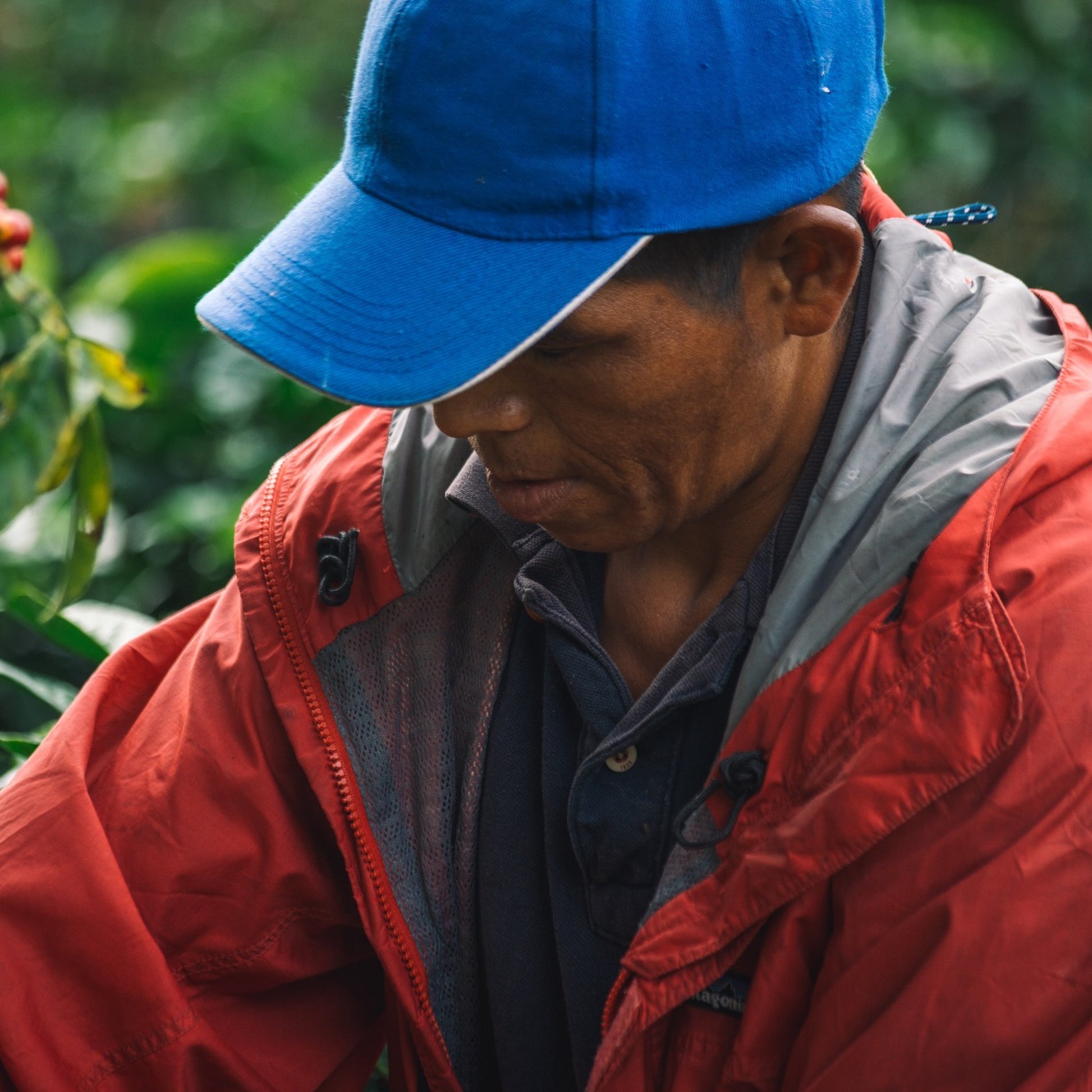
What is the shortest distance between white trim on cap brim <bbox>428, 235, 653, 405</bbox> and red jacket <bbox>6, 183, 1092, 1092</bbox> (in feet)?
1.18

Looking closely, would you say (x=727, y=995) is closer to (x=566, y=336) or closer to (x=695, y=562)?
(x=695, y=562)

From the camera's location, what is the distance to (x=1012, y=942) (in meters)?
1.18

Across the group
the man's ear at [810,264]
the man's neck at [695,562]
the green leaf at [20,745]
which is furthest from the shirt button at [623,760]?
the green leaf at [20,745]

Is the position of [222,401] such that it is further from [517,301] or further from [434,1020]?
[517,301]

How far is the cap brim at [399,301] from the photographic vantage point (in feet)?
3.84

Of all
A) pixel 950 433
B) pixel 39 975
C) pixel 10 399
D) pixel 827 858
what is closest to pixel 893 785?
pixel 827 858

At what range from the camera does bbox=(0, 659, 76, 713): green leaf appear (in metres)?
2.13

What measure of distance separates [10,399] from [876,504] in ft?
4.23

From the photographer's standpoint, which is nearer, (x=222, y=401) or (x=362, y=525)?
(x=362, y=525)

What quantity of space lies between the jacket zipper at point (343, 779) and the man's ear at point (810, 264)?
0.63 meters

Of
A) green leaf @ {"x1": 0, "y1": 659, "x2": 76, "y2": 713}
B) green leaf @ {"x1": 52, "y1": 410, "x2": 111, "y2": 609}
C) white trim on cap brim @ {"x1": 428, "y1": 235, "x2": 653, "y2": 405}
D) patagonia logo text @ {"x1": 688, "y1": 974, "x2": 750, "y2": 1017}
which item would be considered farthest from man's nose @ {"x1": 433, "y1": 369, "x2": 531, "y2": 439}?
green leaf @ {"x1": 0, "y1": 659, "x2": 76, "y2": 713}

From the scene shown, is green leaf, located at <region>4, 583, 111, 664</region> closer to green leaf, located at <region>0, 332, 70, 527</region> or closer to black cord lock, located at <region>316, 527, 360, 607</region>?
green leaf, located at <region>0, 332, 70, 527</region>

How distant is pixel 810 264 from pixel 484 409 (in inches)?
12.7

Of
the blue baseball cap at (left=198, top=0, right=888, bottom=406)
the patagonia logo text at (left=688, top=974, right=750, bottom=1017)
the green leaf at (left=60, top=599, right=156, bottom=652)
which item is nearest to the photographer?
the blue baseball cap at (left=198, top=0, right=888, bottom=406)
